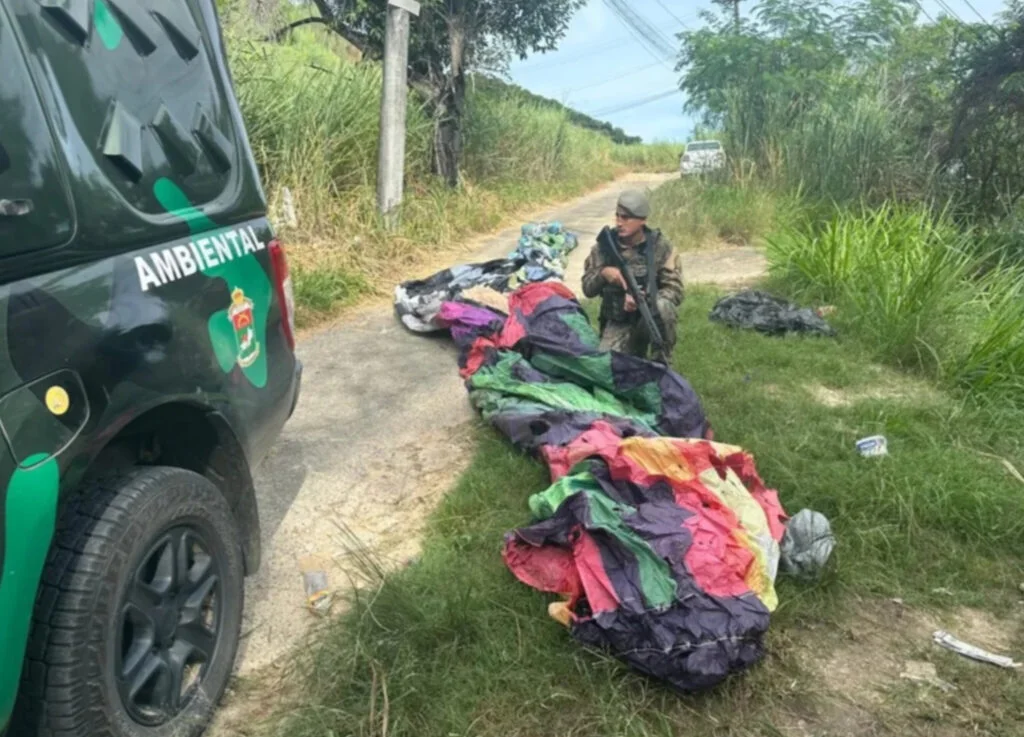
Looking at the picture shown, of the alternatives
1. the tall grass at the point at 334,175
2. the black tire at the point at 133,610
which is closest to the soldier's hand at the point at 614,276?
the tall grass at the point at 334,175

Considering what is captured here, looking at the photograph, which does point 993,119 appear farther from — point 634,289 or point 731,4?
point 731,4

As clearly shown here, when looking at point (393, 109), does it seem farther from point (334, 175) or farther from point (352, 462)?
point (352, 462)

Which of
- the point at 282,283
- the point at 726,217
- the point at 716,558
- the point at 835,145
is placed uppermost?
the point at 282,283

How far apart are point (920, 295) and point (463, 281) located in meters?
3.55

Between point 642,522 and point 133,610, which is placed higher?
point 133,610

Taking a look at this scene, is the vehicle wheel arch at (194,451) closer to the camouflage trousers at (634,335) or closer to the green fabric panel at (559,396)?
the green fabric panel at (559,396)

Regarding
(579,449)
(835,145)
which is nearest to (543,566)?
(579,449)

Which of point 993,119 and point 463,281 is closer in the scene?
point 463,281

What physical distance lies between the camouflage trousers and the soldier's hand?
0.83 ft

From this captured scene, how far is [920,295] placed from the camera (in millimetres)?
5695

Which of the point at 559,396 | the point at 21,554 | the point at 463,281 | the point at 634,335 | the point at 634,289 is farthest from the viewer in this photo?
the point at 463,281

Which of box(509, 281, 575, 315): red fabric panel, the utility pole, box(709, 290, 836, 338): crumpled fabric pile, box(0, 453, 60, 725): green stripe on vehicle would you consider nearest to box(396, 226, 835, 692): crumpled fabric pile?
box(509, 281, 575, 315): red fabric panel

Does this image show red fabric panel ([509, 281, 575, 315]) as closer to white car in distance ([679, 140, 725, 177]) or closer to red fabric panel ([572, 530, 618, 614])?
red fabric panel ([572, 530, 618, 614])

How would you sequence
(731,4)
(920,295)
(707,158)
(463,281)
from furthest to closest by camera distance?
(731,4) < (707,158) < (463,281) < (920,295)
